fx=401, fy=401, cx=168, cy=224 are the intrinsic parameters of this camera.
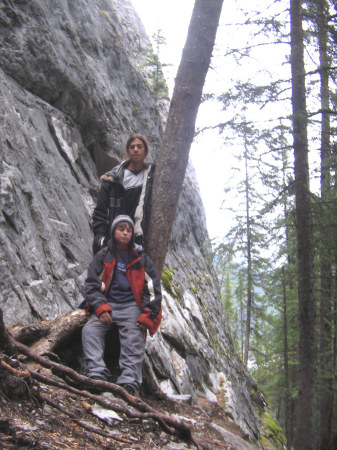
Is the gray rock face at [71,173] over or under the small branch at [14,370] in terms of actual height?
over

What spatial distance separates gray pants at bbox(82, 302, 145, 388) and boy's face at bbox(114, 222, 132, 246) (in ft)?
2.43

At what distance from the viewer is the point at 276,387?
65.9ft

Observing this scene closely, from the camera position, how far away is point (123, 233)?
15.7 ft

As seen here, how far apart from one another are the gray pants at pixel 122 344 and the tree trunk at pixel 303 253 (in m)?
4.77

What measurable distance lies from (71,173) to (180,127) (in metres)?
4.45

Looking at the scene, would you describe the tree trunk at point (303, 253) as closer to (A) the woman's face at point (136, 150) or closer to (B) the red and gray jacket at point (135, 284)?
(A) the woman's face at point (136, 150)

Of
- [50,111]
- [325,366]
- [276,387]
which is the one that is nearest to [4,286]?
[50,111]

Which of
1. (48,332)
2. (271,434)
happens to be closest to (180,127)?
(48,332)

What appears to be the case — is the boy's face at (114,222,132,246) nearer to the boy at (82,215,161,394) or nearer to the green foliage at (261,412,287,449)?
the boy at (82,215,161,394)

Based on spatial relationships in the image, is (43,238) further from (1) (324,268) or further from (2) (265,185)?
(1) (324,268)

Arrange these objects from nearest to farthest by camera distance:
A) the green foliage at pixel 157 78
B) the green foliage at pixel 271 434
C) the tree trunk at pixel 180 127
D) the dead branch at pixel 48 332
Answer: the dead branch at pixel 48 332
the tree trunk at pixel 180 127
the green foliage at pixel 271 434
the green foliage at pixel 157 78

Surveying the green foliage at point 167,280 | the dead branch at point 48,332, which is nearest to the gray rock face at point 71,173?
the green foliage at point 167,280

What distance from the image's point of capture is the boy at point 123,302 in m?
4.20

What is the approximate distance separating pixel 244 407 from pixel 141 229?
8.15m
